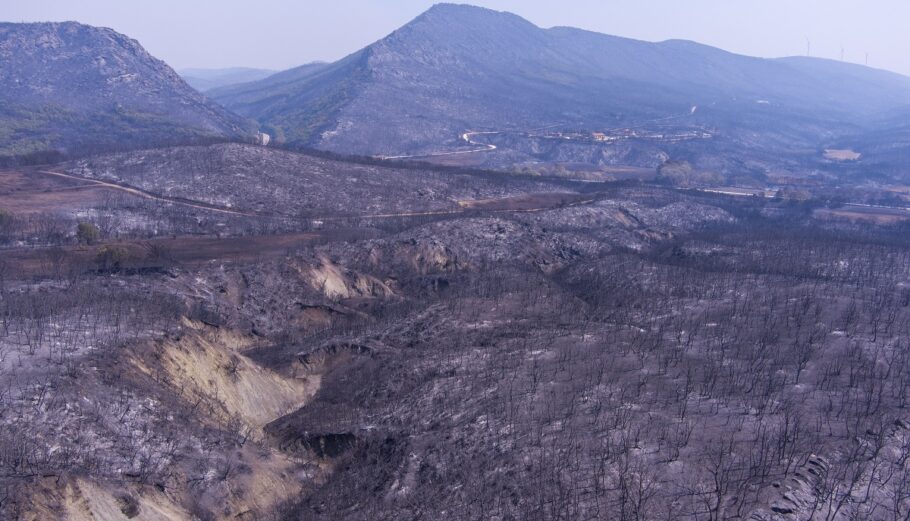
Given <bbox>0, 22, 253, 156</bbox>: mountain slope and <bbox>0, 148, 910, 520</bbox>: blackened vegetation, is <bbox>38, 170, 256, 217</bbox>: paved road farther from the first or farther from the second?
<bbox>0, 22, 253, 156</bbox>: mountain slope

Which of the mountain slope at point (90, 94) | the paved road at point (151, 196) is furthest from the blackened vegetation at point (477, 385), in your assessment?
the mountain slope at point (90, 94)

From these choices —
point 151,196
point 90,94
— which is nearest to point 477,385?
point 151,196

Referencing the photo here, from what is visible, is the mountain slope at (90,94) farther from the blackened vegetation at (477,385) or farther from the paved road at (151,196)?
the blackened vegetation at (477,385)

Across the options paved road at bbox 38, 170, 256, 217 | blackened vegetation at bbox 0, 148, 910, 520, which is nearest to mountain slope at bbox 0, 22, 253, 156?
paved road at bbox 38, 170, 256, 217

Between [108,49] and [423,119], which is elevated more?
[108,49]

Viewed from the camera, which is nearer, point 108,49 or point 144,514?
point 144,514

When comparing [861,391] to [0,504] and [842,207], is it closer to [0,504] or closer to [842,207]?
[0,504]

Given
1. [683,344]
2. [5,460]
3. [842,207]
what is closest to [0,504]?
[5,460]

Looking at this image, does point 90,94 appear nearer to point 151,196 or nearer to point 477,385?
point 151,196
